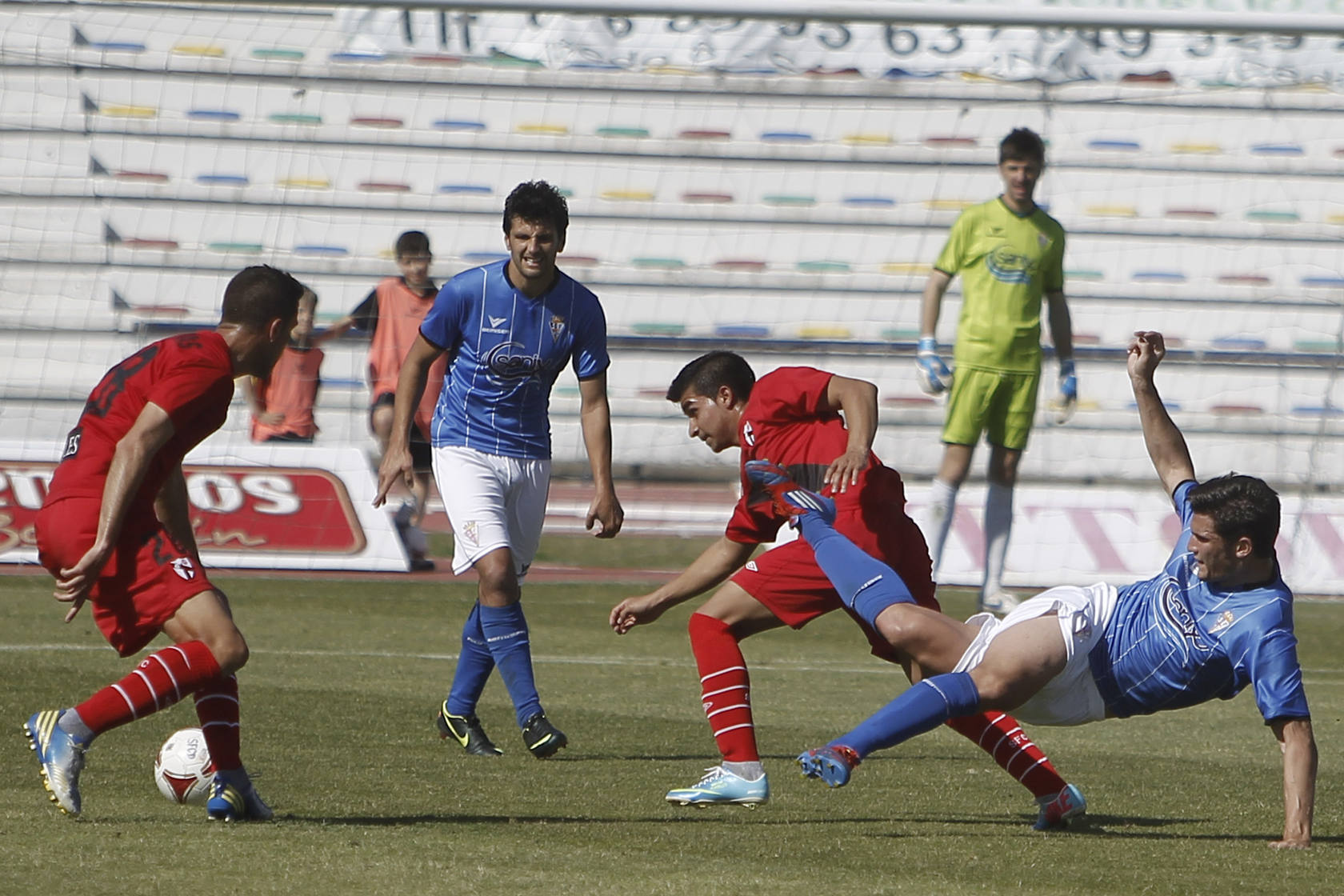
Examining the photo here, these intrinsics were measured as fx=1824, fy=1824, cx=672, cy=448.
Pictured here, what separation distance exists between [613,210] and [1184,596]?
13.9m

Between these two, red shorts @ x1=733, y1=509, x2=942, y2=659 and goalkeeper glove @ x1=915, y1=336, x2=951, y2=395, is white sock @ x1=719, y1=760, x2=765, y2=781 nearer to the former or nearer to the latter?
red shorts @ x1=733, y1=509, x2=942, y2=659

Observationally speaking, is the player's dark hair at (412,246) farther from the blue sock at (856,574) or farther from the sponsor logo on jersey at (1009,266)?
the blue sock at (856,574)

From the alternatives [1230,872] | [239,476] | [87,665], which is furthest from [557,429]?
[1230,872]

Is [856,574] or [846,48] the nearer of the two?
[856,574]

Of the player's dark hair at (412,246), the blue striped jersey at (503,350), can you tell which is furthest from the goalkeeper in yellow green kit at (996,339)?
the blue striped jersey at (503,350)

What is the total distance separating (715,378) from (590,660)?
135 inches

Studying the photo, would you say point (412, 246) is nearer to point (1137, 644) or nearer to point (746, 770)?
point (746, 770)

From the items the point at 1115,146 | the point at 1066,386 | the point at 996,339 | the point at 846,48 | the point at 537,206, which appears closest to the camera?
the point at 537,206

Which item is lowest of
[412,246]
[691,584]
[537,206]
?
[691,584]

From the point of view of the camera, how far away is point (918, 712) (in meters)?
4.51

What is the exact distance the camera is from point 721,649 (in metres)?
5.30

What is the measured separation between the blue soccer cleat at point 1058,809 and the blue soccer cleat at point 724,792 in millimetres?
760

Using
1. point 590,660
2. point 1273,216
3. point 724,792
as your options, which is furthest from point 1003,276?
point 1273,216

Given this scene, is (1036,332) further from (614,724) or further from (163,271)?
(163,271)
